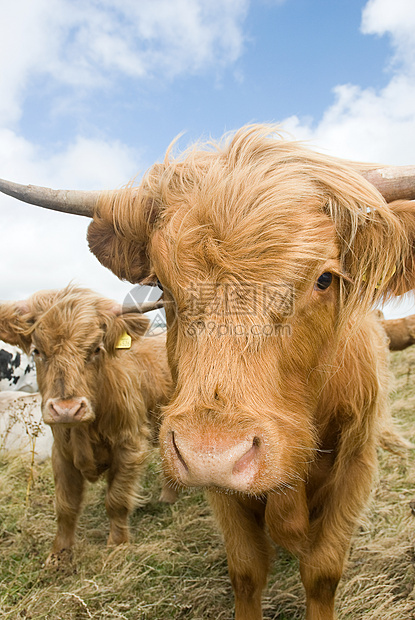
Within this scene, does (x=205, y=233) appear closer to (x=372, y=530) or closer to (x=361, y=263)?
(x=361, y=263)

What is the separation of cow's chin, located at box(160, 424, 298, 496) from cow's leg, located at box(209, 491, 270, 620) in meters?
1.03

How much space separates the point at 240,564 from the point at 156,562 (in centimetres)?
138

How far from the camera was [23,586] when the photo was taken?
10.6ft

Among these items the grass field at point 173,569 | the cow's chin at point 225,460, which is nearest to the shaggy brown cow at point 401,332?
the grass field at point 173,569

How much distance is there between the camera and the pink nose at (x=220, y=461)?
4.35ft

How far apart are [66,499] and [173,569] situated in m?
1.12

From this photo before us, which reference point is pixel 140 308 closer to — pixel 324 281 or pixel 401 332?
pixel 324 281

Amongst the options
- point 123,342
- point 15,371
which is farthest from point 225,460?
point 15,371

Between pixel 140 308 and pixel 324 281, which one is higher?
pixel 324 281

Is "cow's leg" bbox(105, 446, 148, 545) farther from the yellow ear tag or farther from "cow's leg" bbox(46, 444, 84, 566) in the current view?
the yellow ear tag

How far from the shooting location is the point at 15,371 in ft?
30.2

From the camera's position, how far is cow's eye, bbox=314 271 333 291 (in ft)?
5.72

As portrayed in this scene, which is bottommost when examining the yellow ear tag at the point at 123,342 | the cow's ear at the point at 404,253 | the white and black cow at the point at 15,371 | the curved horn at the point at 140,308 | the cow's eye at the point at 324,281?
the white and black cow at the point at 15,371

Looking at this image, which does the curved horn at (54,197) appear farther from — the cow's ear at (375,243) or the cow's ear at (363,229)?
the cow's ear at (375,243)
